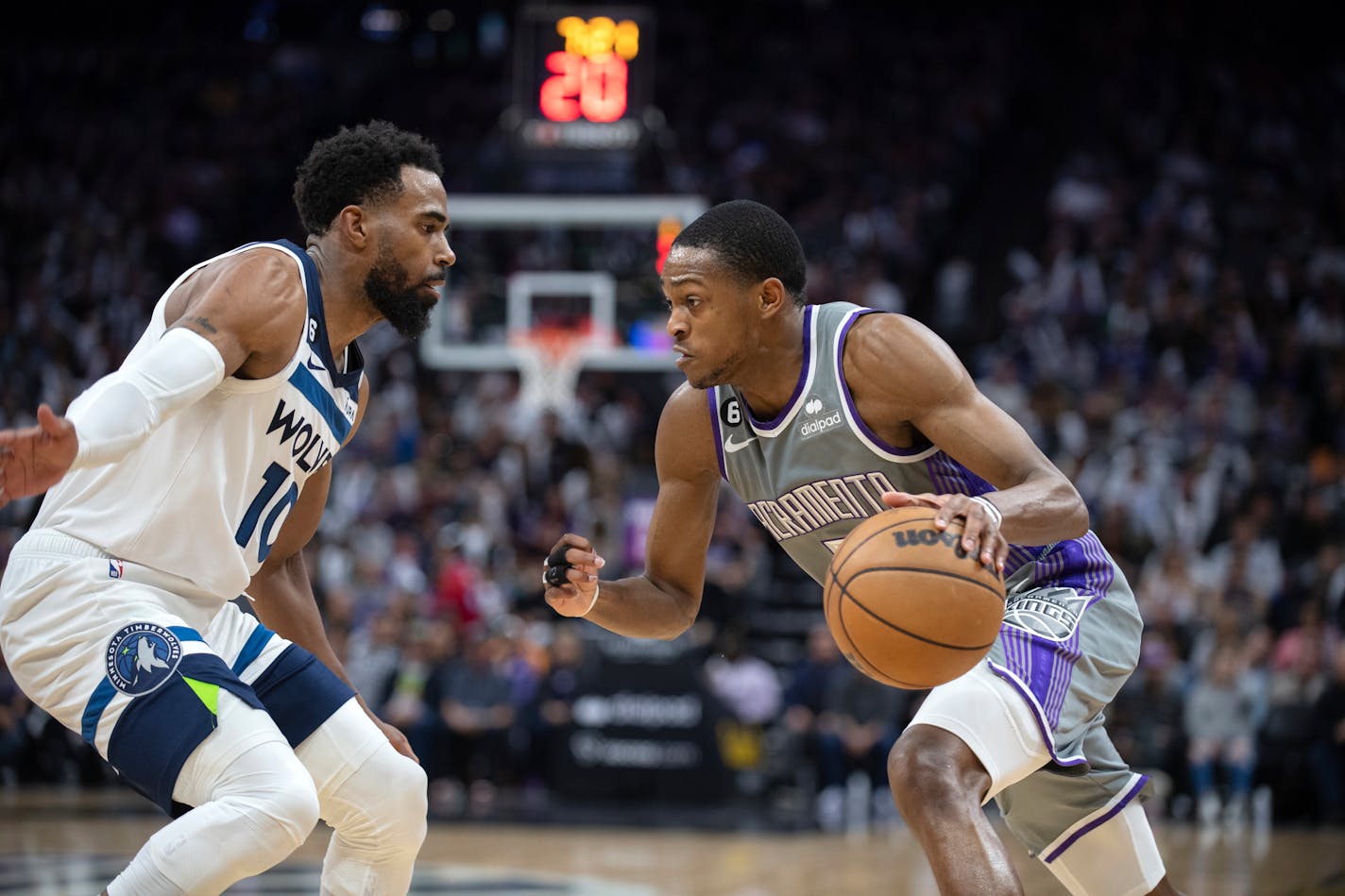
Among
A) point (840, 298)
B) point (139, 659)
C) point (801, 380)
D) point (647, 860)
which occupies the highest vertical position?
point (840, 298)

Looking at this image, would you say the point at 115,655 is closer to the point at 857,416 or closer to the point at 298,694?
the point at 298,694

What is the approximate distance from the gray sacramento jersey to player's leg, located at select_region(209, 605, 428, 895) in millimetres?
1179

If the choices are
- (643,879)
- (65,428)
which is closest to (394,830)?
(65,428)

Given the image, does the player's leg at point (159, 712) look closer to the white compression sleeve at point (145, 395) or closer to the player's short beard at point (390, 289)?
the white compression sleeve at point (145, 395)

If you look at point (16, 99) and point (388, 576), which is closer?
point (388, 576)

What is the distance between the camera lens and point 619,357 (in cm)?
1318

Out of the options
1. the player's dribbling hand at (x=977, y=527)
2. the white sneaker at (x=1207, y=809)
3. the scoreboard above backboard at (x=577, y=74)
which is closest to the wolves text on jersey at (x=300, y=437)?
the player's dribbling hand at (x=977, y=527)

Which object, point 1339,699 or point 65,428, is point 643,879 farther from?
point 1339,699

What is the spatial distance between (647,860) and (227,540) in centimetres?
497

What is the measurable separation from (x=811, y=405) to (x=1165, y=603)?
8.16m

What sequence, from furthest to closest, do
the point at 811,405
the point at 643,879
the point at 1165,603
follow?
the point at 1165,603
the point at 643,879
the point at 811,405

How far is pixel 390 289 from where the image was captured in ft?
12.5

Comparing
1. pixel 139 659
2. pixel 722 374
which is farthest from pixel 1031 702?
pixel 139 659

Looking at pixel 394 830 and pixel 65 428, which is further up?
pixel 65 428
